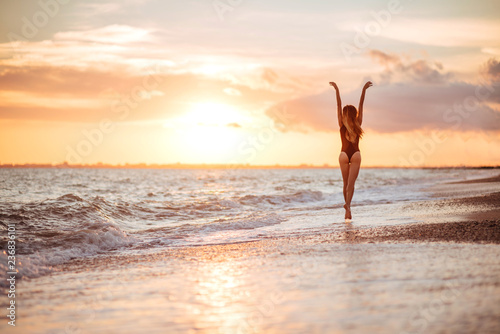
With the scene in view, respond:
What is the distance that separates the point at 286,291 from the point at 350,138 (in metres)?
6.27

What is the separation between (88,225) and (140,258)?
443 centimetres

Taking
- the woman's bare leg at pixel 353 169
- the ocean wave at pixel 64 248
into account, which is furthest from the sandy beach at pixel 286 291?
the woman's bare leg at pixel 353 169

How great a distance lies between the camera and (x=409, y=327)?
288cm

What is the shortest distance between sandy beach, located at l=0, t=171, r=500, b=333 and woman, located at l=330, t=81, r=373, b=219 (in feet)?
10.7

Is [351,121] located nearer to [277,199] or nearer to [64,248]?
[64,248]

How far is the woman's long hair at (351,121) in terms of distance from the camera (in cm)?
953

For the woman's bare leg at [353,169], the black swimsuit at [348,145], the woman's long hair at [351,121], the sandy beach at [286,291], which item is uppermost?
the woman's long hair at [351,121]

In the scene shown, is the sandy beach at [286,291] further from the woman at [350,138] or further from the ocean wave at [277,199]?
the ocean wave at [277,199]

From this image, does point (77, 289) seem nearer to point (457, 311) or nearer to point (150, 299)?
point (150, 299)

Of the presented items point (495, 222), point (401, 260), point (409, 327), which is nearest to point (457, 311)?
point (409, 327)

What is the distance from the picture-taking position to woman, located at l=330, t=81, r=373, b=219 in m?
9.55

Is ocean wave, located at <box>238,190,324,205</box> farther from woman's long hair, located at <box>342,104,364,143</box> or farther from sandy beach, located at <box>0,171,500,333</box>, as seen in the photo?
sandy beach, located at <box>0,171,500,333</box>

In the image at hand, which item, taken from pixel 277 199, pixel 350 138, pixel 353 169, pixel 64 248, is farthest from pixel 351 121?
pixel 277 199

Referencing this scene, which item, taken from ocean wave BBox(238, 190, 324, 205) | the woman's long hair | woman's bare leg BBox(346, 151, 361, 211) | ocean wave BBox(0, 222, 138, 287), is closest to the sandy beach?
ocean wave BBox(0, 222, 138, 287)
